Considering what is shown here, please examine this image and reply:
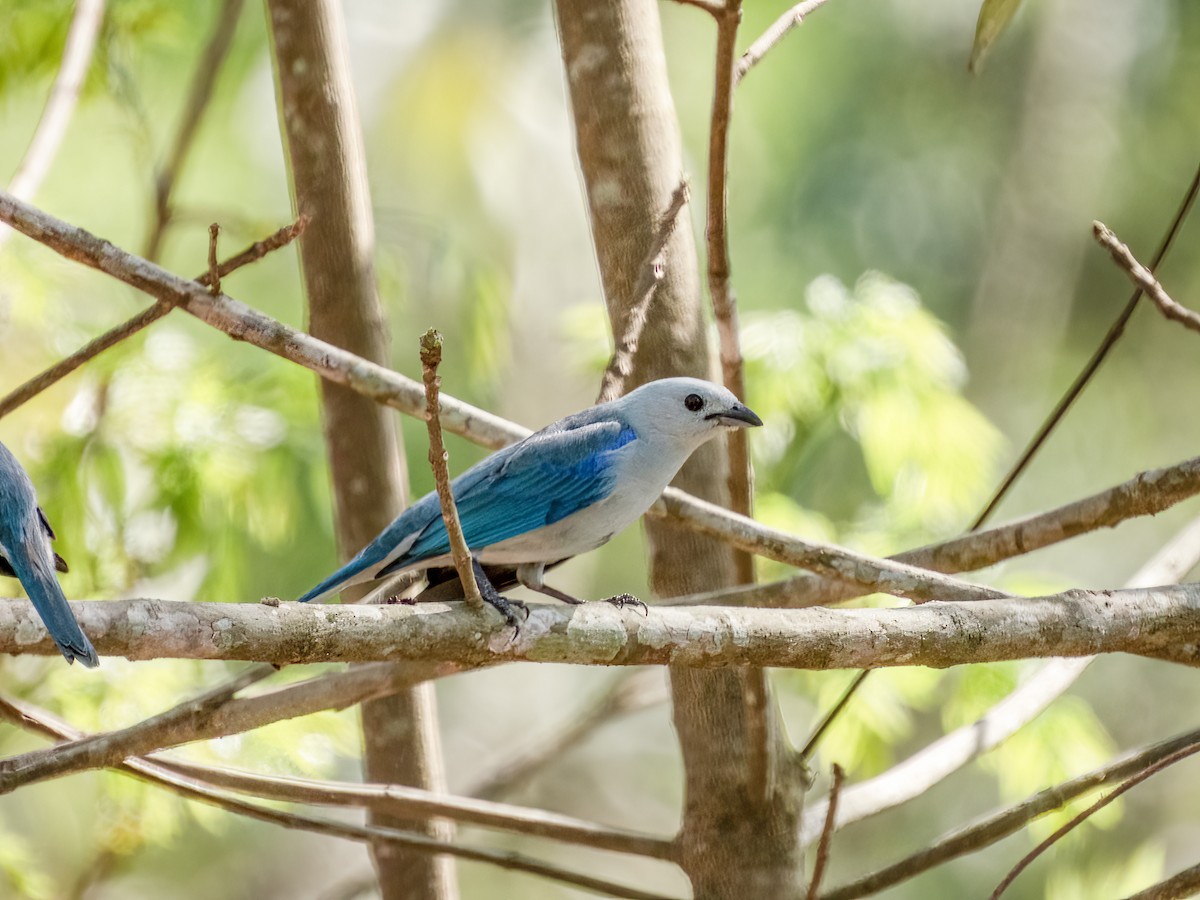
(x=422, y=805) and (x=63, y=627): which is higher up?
(x=422, y=805)

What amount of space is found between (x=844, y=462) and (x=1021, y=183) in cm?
570

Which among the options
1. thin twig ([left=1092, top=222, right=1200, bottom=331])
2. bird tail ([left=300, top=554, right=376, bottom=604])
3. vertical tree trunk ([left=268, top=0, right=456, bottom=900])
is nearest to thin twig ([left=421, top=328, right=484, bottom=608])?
bird tail ([left=300, top=554, right=376, bottom=604])

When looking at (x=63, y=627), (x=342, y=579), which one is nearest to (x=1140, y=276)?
(x=342, y=579)

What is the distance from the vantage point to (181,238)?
10945mm

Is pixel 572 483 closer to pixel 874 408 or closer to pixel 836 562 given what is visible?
pixel 836 562

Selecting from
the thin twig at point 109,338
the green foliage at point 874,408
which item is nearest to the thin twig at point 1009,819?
the green foliage at point 874,408

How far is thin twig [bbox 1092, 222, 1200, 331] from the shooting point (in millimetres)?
3113

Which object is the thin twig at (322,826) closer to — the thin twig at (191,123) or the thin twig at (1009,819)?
the thin twig at (1009,819)

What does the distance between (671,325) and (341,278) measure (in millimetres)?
1226

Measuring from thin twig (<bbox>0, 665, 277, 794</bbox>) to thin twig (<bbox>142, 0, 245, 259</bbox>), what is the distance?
262 centimetres

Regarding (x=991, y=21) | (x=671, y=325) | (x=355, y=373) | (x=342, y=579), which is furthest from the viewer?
→ (x=671, y=325)

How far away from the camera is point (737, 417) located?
3.78m

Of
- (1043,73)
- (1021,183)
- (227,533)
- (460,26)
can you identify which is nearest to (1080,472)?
(1021,183)

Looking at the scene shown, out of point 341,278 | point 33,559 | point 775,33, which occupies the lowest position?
point 33,559
